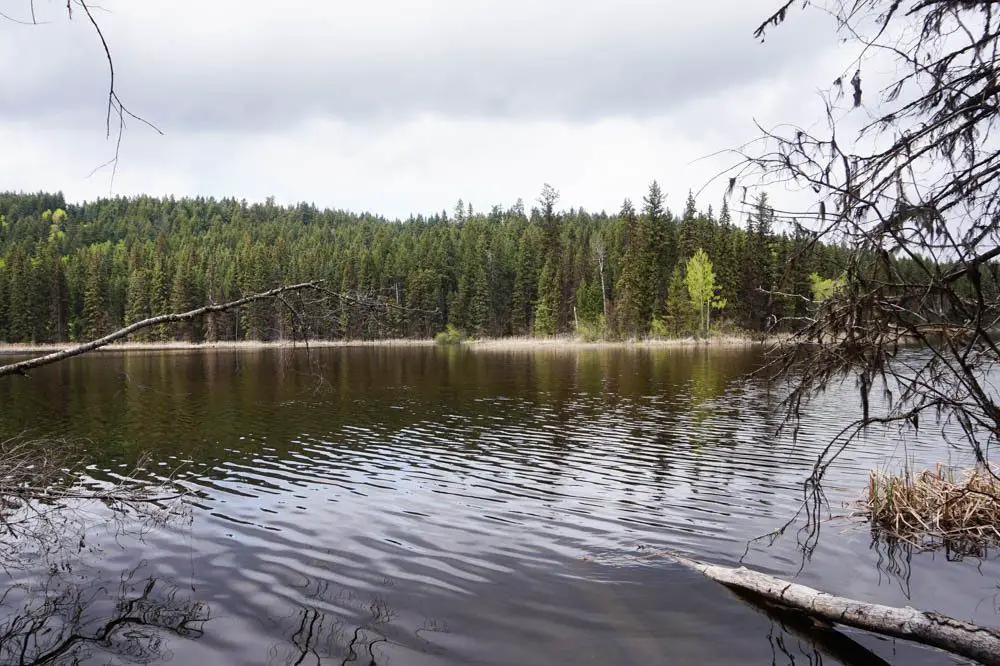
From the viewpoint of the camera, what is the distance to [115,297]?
4053 inches

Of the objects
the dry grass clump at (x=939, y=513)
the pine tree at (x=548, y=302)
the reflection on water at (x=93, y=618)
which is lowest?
the reflection on water at (x=93, y=618)

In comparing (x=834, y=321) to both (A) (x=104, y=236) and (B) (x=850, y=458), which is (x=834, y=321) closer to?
(B) (x=850, y=458)

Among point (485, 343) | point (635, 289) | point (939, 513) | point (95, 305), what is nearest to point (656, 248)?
point (635, 289)

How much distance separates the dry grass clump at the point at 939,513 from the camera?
823 centimetres

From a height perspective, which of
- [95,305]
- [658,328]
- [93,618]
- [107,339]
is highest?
[95,305]

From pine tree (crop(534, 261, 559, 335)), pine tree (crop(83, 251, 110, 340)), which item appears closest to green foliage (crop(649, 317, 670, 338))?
pine tree (crop(534, 261, 559, 335))

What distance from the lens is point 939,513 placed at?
27.8 feet

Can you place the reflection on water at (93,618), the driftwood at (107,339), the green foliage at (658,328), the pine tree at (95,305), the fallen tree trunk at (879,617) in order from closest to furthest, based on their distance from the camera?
the fallen tree trunk at (879,617) < the driftwood at (107,339) < the reflection on water at (93,618) < the green foliage at (658,328) < the pine tree at (95,305)

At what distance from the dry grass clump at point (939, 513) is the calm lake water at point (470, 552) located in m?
0.43

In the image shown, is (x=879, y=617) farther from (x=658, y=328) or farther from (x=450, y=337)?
(x=450, y=337)

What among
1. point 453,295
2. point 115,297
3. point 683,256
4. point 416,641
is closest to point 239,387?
point 416,641

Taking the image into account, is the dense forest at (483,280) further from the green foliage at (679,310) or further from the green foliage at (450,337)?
the green foliage at (450,337)

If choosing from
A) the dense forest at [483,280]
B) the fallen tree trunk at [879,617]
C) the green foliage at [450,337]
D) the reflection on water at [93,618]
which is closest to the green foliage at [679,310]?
the dense forest at [483,280]

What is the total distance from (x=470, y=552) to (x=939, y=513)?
639 cm
